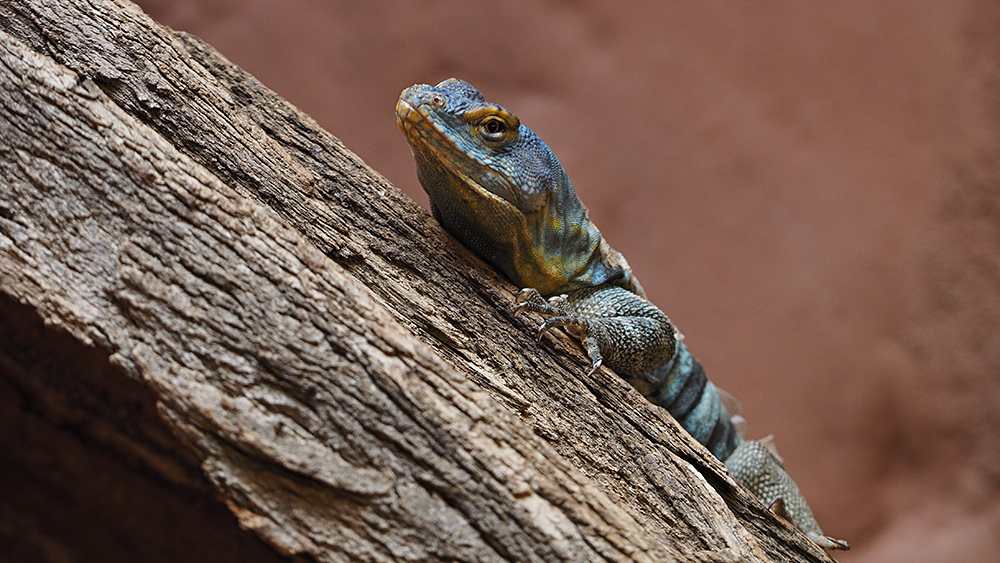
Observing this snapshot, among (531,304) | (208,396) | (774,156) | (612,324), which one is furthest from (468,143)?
(774,156)

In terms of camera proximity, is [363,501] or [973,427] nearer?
[363,501]

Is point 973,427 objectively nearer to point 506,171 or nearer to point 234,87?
point 506,171

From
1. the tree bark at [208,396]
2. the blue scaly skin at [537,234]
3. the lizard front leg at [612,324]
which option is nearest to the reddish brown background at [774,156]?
the blue scaly skin at [537,234]

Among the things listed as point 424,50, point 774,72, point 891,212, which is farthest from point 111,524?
point 891,212

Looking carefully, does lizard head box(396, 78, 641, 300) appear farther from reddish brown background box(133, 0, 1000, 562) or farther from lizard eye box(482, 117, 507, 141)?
reddish brown background box(133, 0, 1000, 562)

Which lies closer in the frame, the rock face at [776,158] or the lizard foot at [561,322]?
the lizard foot at [561,322]

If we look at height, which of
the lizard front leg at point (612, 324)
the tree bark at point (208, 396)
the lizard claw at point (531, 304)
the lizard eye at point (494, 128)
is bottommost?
the tree bark at point (208, 396)

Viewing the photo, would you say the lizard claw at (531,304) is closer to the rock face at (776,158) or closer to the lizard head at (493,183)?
the lizard head at (493,183)
